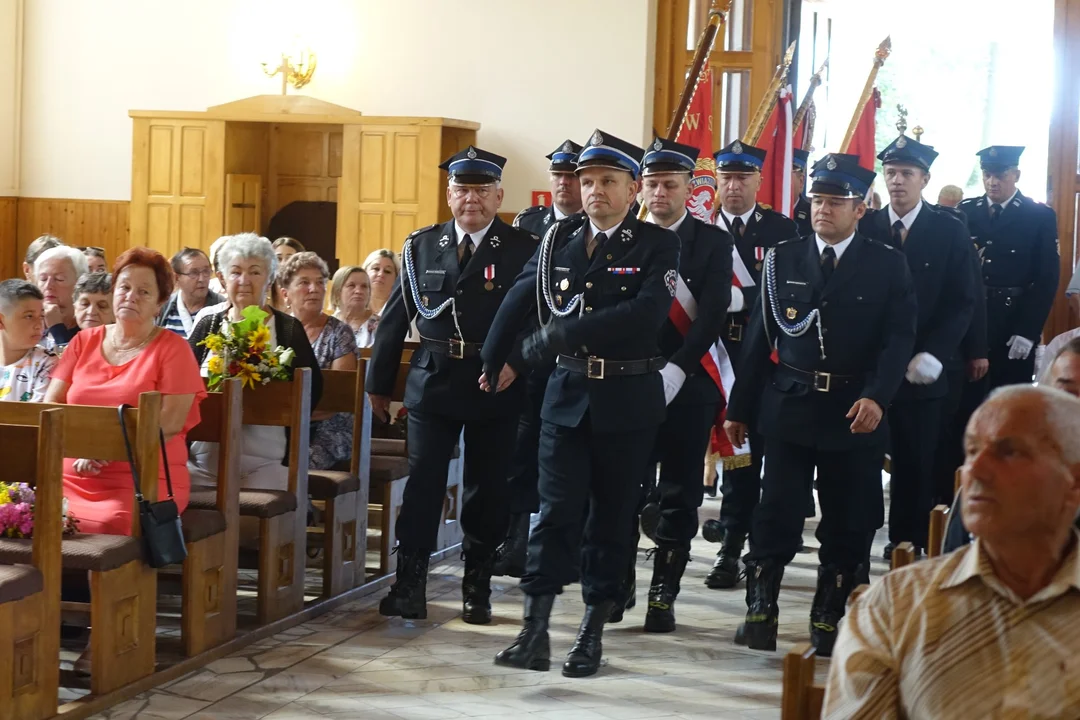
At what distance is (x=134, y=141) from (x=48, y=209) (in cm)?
117

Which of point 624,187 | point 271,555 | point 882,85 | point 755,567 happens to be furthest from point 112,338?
point 882,85

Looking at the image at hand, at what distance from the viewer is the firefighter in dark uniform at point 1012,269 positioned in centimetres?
690

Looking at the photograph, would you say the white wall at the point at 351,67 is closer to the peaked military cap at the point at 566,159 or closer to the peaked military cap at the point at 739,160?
the peaked military cap at the point at 739,160

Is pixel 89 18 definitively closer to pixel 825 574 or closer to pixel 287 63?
pixel 287 63

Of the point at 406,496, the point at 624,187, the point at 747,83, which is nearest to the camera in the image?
the point at 624,187

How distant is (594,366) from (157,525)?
1.27 m

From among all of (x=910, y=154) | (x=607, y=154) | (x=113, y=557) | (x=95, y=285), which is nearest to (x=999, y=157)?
(x=910, y=154)

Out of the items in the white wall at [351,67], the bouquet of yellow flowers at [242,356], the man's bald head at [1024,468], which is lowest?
the bouquet of yellow flowers at [242,356]

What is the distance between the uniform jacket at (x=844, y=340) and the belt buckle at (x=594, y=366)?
0.67 m

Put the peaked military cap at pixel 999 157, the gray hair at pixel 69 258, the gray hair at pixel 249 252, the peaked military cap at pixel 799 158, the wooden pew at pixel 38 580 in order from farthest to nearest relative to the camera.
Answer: the peaked military cap at pixel 799 158 < the peaked military cap at pixel 999 157 < the gray hair at pixel 69 258 < the gray hair at pixel 249 252 < the wooden pew at pixel 38 580

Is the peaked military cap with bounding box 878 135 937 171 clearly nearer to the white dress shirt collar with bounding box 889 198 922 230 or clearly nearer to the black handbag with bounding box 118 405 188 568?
the white dress shirt collar with bounding box 889 198 922 230

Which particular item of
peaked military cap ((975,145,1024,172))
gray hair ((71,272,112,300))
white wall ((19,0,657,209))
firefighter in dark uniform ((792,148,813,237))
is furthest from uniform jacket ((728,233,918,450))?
white wall ((19,0,657,209))

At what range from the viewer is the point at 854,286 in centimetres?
446

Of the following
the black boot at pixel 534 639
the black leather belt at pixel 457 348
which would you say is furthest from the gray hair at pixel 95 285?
the black boot at pixel 534 639
